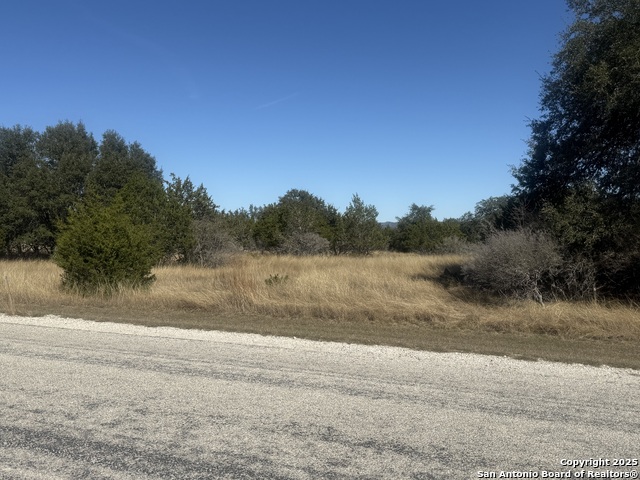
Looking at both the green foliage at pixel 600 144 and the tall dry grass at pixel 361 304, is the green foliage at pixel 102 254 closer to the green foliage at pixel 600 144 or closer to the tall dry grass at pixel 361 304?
the tall dry grass at pixel 361 304

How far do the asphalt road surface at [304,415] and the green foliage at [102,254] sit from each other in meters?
8.26

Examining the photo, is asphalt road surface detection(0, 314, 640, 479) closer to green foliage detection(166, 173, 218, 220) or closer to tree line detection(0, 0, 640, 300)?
tree line detection(0, 0, 640, 300)

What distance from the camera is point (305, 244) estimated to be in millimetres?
35312

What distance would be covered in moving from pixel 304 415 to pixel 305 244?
1206 inches

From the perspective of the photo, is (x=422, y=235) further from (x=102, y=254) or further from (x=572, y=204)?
(x=102, y=254)

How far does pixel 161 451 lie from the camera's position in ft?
12.8

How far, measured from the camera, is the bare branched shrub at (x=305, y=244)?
35.3m

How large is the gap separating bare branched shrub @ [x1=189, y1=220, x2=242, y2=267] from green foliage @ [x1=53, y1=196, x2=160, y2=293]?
13236mm

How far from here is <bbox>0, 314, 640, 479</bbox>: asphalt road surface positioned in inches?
146

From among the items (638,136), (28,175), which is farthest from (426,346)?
(28,175)

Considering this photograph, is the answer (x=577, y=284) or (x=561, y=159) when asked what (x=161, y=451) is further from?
(x=561, y=159)

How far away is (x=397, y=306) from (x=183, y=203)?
72.9 feet

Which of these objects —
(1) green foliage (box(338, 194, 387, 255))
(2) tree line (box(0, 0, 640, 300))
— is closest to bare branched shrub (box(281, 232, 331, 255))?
(1) green foliage (box(338, 194, 387, 255))

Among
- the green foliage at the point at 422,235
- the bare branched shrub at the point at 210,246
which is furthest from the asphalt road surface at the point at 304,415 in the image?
the green foliage at the point at 422,235
